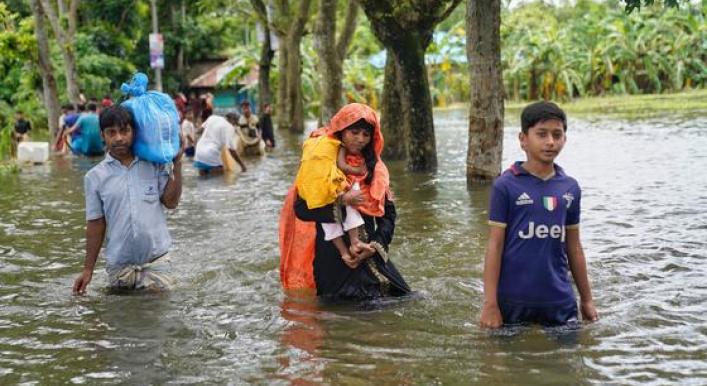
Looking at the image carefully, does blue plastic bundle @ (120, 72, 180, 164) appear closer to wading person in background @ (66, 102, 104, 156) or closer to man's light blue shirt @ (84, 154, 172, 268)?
man's light blue shirt @ (84, 154, 172, 268)

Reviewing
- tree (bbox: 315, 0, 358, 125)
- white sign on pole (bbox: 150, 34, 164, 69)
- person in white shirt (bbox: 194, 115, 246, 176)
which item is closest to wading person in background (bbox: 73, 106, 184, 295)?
person in white shirt (bbox: 194, 115, 246, 176)

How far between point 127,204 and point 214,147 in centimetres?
1111

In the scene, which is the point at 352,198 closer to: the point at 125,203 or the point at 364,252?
the point at 364,252

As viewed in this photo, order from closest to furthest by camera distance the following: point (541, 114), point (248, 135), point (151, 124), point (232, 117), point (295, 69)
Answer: point (541, 114) → point (151, 124) → point (232, 117) → point (248, 135) → point (295, 69)

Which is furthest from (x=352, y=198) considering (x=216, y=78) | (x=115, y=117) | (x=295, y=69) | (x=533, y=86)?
(x=216, y=78)

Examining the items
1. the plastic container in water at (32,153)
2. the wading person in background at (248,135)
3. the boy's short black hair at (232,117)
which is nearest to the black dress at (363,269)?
the boy's short black hair at (232,117)

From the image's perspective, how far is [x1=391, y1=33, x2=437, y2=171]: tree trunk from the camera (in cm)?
1464

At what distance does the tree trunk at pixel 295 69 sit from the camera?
26.9m

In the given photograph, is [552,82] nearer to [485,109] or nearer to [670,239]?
[485,109]

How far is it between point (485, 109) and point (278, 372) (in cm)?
822

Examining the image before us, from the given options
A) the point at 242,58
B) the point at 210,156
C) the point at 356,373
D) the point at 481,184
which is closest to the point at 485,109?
the point at 481,184

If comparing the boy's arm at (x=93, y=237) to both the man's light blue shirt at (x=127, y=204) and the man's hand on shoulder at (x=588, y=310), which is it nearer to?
the man's light blue shirt at (x=127, y=204)

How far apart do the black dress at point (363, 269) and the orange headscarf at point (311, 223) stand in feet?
0.36

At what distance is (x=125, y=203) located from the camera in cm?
627
